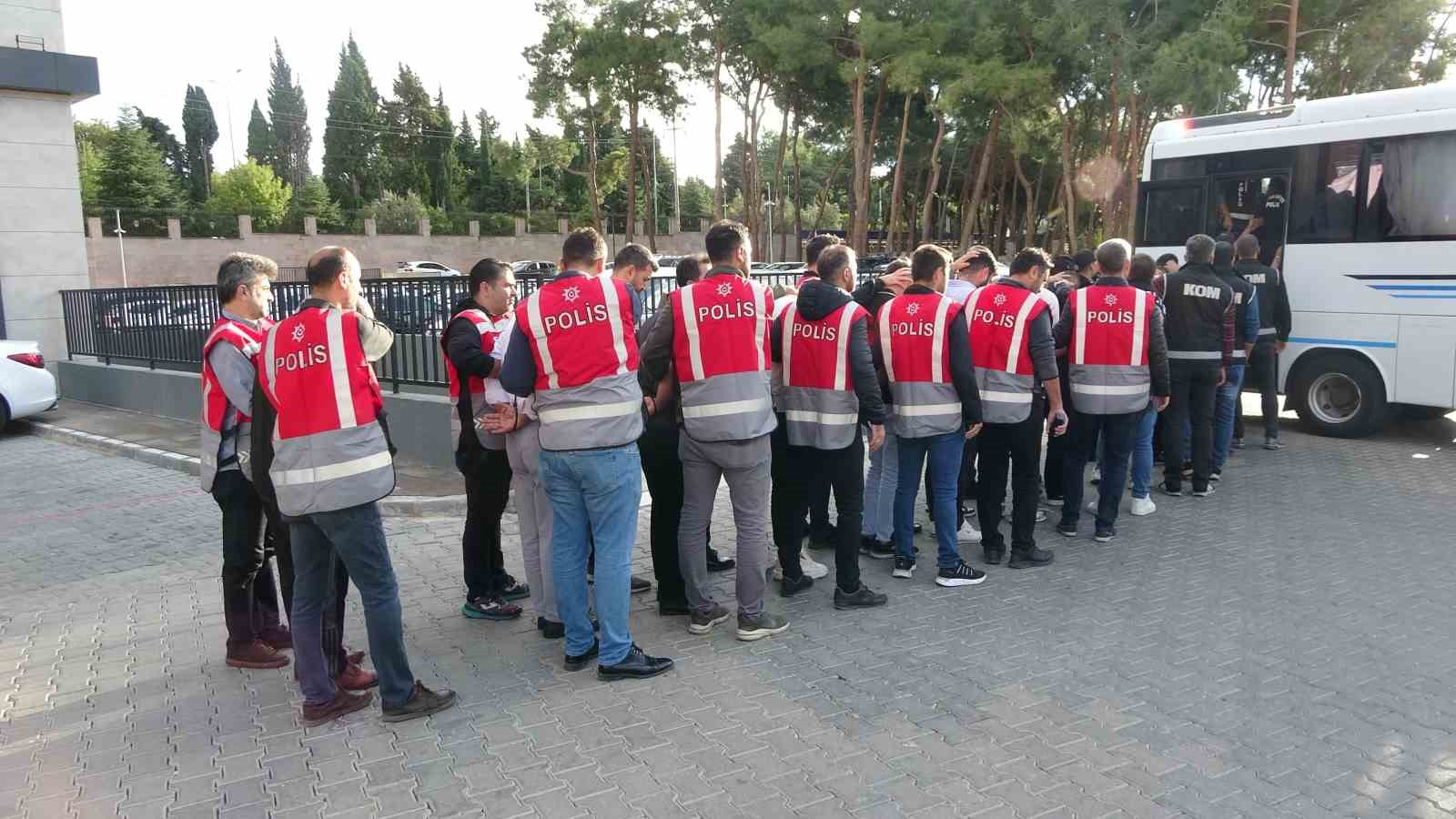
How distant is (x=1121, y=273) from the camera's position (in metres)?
6.77

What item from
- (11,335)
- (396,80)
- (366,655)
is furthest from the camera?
(396,80)

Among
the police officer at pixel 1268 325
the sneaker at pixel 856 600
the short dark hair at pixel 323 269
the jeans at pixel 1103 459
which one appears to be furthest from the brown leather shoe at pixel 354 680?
the police officer at pixel 1268 325

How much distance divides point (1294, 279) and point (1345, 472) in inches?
99.6

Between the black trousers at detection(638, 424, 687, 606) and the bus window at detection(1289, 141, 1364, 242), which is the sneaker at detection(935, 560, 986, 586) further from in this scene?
the bus window at detection(1289, 141, 1364, 242)

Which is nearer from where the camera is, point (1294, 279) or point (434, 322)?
point (434, 322)

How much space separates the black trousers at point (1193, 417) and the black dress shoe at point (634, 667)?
4.90 m

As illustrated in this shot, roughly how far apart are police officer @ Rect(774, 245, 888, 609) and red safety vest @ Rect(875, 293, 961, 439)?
0.37 meters

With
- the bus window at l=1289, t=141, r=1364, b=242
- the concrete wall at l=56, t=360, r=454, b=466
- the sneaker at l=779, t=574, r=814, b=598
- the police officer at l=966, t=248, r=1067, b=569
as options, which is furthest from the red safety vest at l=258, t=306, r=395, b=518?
the bus window at l=1289, t=141, r=1364, b=242

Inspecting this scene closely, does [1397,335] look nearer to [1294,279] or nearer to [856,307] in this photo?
[1294,279]

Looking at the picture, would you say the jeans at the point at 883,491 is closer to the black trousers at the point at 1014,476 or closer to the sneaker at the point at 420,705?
the black trousers at the point at 1014,476

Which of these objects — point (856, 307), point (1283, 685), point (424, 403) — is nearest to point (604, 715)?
point (856, 307)

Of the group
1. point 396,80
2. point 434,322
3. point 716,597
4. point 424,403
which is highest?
point 396,80

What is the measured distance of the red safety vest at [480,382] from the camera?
5.05 metres

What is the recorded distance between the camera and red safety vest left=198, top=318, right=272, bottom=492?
4371mm
